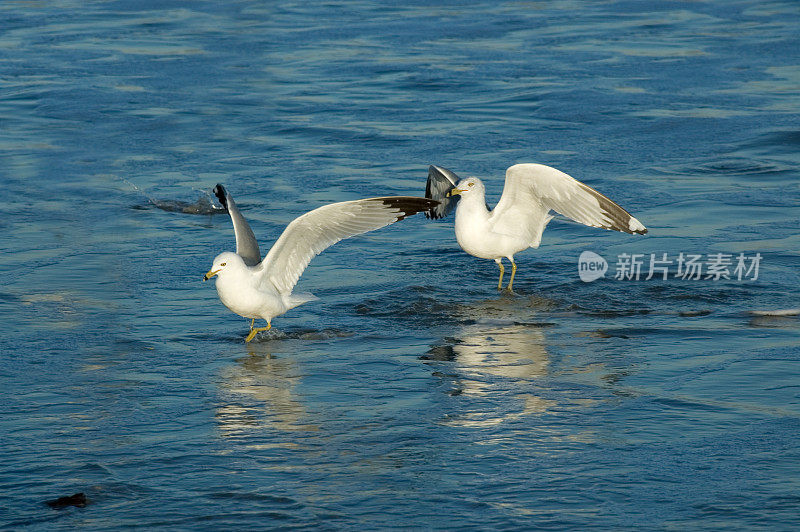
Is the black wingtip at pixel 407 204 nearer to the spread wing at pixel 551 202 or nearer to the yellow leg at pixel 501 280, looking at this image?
the spread wing at pixel 551 202

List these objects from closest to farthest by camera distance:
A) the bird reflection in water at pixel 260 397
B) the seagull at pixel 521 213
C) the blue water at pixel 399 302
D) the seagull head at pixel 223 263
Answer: the blue water at pixel 399 302 < the bird reflection in water at pixel 260 397 < the seagull head at pixel 223 263 < the seagull at pixel 521 213

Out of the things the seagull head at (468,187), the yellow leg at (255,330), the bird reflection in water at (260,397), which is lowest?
the bird reflection in water at (260,397)

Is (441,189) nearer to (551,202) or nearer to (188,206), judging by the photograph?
(551,202)

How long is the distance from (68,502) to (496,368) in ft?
9.70

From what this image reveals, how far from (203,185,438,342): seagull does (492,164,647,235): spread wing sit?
1.20m

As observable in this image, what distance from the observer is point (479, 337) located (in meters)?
8.53

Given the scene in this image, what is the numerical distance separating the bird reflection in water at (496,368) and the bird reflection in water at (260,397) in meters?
0.92

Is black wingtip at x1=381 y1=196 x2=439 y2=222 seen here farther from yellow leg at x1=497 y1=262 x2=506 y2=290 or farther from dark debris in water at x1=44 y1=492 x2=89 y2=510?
dark debris in water at x1=44 y1=492 x2=89 y2=510

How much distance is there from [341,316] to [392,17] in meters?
13.5

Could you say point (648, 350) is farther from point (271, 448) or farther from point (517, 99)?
point (517, 99)

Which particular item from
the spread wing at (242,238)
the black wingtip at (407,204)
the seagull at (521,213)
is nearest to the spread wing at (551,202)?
the seagull at (521,213)

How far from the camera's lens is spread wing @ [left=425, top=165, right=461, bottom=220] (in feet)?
34.6

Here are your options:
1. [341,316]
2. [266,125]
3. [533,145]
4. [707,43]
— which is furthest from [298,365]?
[707,43]

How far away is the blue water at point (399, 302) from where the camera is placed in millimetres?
6055
